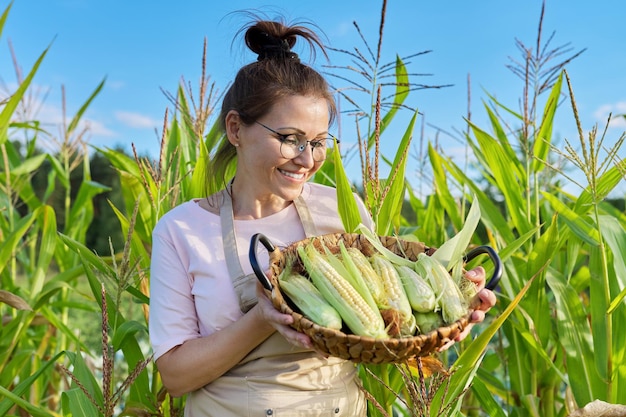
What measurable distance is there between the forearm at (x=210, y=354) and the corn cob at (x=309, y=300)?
88 mm

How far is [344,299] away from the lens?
50.9 inches

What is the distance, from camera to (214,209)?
170cm

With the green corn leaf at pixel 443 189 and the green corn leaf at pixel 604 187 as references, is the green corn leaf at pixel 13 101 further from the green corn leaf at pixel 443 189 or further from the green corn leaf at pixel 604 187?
the green corn leaf at pixel 604 187

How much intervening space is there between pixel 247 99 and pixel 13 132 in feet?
6.80

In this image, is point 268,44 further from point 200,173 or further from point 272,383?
point 272,383

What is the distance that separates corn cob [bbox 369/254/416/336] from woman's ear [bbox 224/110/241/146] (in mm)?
→ 526

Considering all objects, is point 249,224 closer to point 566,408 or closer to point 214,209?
point 214,209

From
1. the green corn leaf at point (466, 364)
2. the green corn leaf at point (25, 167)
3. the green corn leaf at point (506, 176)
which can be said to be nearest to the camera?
the green corn leaf at point (466, 364)

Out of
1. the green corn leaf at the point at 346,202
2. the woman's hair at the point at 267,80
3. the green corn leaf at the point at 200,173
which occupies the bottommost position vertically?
the green corn leaf at the point at 346,202

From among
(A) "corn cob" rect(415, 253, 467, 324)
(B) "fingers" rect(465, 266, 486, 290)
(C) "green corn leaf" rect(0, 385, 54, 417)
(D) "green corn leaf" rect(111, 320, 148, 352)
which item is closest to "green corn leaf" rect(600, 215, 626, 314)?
(B) "fingers" rect(465, 266, 486, 290)

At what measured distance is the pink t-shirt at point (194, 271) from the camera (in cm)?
156

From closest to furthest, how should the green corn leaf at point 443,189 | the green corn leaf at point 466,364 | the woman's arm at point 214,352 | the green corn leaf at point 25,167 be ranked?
1. the woman's arm at point 214,352
2. the green corn leaf at point 466,364
3. the green corn leaf at point 443,189
4. the green corn leaf at point 25,167

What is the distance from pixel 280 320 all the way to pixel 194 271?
0.41 metres

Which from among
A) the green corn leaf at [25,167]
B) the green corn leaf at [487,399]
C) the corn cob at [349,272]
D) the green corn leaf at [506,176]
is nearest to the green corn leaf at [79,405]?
the corn cob at [349,272]
